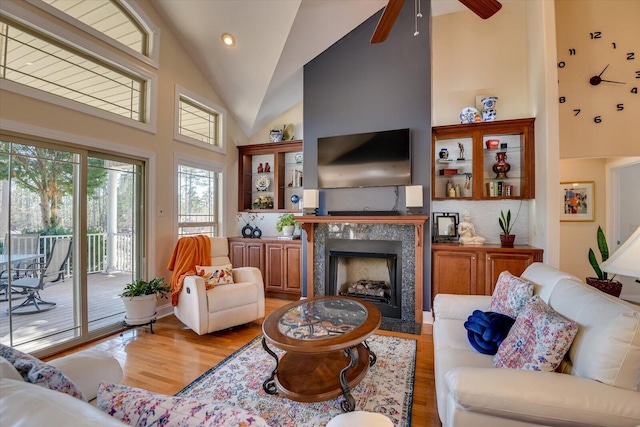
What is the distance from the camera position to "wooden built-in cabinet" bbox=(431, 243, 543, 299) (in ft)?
11.1

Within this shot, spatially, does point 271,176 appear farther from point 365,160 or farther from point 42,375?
point 42,375

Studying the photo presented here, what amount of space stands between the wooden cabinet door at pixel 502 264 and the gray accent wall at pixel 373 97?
68 cm

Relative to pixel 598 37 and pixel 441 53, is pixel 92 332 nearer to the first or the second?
pixel 441 53

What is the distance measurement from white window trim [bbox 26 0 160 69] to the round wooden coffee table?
11.2 feet

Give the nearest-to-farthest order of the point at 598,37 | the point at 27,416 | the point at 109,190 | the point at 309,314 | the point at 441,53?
1. the point at 27,416
2. the point at 309,314
3. the point at 109,190
4. the point at 598,37
5. the point at 441,53

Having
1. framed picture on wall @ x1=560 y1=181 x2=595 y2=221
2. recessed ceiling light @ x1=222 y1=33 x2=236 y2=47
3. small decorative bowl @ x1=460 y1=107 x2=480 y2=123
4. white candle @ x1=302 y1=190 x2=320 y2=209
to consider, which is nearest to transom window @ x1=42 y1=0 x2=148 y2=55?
recessed ceiling light @ x1=222 y1=33 x2=236 y2=47

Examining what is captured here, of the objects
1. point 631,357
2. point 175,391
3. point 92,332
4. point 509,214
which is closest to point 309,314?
point 175,391

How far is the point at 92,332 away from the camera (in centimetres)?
301

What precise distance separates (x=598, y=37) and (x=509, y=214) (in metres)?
2.42

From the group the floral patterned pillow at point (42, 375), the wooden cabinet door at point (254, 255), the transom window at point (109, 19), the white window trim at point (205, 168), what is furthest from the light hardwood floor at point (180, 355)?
the transom window at point (109, 19)

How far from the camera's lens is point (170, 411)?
0.70 meters

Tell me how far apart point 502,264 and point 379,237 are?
149 cm

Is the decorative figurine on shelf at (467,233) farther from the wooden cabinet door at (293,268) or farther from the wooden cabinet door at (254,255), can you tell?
the wooden cabinet door at (254,255)

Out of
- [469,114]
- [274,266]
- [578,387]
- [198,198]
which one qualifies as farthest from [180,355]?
[469,114]
